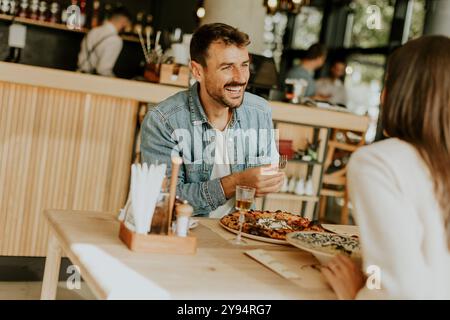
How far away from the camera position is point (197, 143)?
259 centimetres

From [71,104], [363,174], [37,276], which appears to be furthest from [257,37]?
[363,174]

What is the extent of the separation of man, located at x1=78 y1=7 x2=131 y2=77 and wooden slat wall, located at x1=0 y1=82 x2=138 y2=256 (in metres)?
2.53

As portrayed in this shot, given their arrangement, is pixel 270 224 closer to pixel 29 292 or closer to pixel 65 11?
pixel 29 292

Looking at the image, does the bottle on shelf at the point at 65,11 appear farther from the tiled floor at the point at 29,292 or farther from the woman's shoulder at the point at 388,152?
the woman's shoulder at the point at 388,152

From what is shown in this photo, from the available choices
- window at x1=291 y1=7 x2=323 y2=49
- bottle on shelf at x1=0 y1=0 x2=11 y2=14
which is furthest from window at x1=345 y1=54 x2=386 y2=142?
bottle on shelf at x1=0 y1=0 x2=11 y2=14

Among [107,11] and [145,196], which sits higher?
[107,11]

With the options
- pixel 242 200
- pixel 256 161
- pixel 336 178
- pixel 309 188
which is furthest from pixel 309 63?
pixel 242 200

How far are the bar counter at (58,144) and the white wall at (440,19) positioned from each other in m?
2.39

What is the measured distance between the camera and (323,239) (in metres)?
1.96

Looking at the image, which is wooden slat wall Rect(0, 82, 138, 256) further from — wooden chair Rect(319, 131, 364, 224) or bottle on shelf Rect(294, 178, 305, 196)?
wooden chair Rect(319, 131, 364, 224)

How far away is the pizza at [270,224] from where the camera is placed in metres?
2.06

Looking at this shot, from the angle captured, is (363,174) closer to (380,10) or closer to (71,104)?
(71,104)

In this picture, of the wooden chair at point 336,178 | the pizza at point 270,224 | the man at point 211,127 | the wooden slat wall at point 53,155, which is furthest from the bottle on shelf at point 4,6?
the pizza at point 270,224

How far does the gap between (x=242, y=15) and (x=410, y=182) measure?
454 cm
